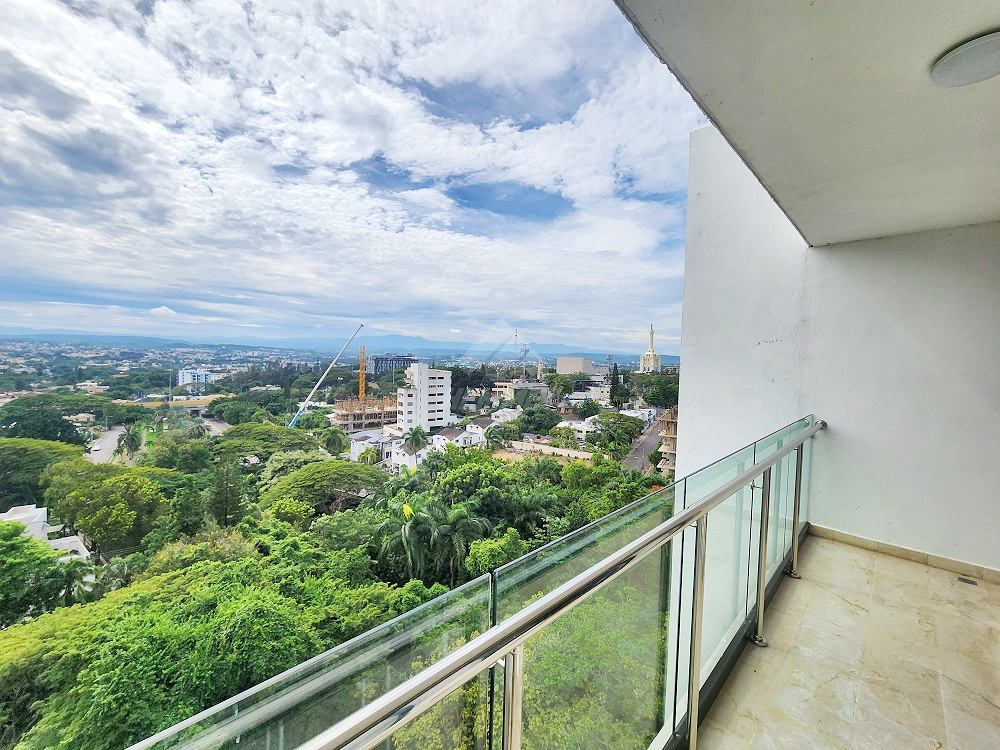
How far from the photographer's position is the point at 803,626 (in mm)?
1794

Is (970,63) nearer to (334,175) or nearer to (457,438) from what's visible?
(457,438)

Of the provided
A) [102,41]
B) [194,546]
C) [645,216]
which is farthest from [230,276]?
[645,216]

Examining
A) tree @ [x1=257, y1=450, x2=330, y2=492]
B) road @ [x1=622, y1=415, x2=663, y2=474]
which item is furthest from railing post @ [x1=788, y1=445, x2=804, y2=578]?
tree @ [x1=257, y1=450, x2=330, y2=492]

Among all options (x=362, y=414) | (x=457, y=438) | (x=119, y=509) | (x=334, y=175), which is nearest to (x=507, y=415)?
(x=457, y=438)

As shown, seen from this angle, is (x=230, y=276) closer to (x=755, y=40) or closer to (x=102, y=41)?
(x=102, y=41)

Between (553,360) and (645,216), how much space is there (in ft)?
49.3

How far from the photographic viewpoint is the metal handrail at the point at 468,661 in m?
0.43

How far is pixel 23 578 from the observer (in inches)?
655

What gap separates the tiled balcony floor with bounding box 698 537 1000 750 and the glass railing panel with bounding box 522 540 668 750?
0.33 meters

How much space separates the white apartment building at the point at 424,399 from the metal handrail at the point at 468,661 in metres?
33.5

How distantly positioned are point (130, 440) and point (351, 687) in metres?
27.5

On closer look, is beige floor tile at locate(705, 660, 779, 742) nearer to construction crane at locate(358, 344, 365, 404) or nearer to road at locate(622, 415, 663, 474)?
road at locate(622, 415, 663, 474)

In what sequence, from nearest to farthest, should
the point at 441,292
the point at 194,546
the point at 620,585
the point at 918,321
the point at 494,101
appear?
the point at 620,585
the point at 918,321
the point at 194,546
the point at 494,101
the point at 441,292

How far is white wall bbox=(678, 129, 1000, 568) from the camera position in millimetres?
2365
